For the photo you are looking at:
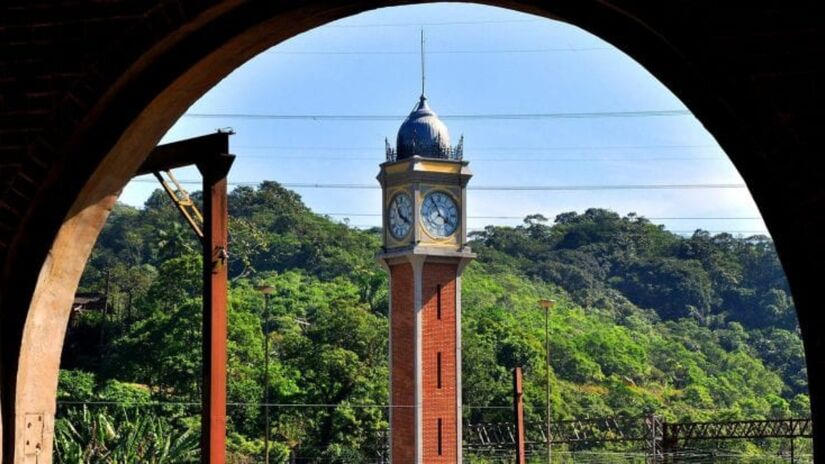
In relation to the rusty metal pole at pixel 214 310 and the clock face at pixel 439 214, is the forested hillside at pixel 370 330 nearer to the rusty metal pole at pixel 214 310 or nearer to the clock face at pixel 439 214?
the clock face at pixel 439 214

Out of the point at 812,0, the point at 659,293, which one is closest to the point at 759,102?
the point at 812,0

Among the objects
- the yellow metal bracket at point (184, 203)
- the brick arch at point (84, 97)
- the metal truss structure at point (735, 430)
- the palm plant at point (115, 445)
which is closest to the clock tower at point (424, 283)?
the metal truss structure at point (735, 430)

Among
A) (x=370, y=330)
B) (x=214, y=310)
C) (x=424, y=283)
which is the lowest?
(x=214, y=310)

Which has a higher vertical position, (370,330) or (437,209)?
(437,209)

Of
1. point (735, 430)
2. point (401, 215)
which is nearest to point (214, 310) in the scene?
point (735, 430)

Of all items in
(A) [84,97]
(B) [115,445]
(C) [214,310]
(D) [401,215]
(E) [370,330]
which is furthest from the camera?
(E) [370,330]

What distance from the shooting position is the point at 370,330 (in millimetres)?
57062

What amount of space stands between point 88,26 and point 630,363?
63603 mm

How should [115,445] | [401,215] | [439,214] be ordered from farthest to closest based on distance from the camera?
[401,215] → [439,214] → [115,445]

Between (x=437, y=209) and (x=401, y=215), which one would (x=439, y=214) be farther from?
(x=401, y=215)

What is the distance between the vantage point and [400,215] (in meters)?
45.8

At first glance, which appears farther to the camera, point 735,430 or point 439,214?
point 439,214

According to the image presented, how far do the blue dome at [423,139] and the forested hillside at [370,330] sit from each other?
833cm

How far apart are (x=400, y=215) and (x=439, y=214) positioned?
113 centimetres
